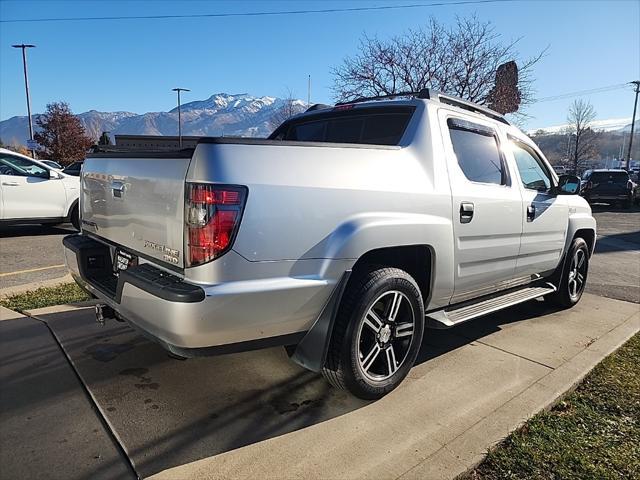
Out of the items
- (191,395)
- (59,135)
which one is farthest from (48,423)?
(59,135)

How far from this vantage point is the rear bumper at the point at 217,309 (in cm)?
220

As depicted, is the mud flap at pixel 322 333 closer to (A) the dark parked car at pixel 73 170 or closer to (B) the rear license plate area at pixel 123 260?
(B) the rear license plate area at pixel 123 260

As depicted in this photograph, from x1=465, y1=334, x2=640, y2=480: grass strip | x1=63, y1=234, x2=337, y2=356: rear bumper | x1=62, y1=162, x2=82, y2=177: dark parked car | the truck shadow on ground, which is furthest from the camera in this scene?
x1=62, y1=162, x2=82, y2=177: dark parked car

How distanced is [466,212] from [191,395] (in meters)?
2.21

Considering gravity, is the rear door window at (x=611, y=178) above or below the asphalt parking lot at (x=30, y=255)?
above

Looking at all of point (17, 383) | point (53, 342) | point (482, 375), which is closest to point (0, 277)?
point (53, 342)

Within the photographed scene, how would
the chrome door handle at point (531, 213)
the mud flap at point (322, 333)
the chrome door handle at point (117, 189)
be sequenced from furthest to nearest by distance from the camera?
1. the chrome door handle at point (531, 213)
2. the chrome door handle at point (117, 189)
3. the mud flap at point (322, 333)

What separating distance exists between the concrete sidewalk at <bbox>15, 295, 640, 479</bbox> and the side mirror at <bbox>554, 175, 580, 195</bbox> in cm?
144

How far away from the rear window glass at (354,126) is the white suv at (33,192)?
665 cm

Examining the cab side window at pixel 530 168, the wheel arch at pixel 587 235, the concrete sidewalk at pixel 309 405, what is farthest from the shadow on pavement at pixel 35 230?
the wheel arch at pixel 587 235

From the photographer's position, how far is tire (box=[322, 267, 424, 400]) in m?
2.72

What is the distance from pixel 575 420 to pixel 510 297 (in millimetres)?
1502

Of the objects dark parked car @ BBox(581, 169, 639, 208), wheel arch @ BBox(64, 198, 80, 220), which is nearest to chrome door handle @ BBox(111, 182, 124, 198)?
wheel arch @ BBox(64, 198, 80, 220)

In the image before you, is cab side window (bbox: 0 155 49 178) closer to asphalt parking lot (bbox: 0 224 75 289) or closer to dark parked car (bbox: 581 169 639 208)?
asphalt parking lot (bbox: 0 224 75 289)
